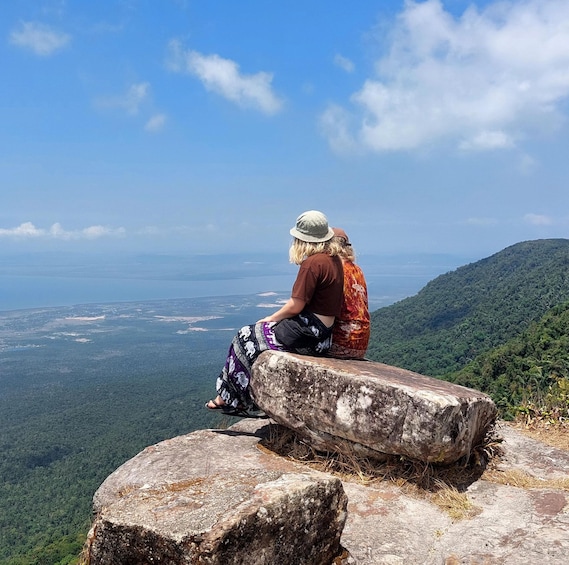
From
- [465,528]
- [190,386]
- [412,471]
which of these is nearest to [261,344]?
[412,471]

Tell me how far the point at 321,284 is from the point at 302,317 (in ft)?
1.73

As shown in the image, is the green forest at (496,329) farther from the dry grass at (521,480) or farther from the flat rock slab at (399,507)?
the flat rock slab at (399,507)

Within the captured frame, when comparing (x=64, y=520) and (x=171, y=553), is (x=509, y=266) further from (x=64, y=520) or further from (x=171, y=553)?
(x=171, y=553)

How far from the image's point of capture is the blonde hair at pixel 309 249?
20.4ft

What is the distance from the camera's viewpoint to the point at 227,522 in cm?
330

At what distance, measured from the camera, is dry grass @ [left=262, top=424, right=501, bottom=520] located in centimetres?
527

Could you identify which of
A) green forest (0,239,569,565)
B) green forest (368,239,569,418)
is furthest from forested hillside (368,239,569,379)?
green forest (0,239,569,565)

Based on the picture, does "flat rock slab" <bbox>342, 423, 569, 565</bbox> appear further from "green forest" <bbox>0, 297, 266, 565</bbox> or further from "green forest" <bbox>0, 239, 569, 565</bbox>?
"green forest" <bbox>0, 297, 266, 565</bbox>

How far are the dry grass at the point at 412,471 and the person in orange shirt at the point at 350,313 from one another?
1392 millimetres

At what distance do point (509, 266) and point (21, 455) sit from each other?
65.9 meters

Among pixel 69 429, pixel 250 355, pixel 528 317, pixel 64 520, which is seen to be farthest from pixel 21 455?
pixel 250 355

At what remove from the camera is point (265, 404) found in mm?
6348

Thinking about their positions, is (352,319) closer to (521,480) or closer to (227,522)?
(521,480)

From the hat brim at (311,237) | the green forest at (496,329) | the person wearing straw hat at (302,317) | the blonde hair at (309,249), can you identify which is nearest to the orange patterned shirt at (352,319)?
the person wearing straw hat at (302,317)
